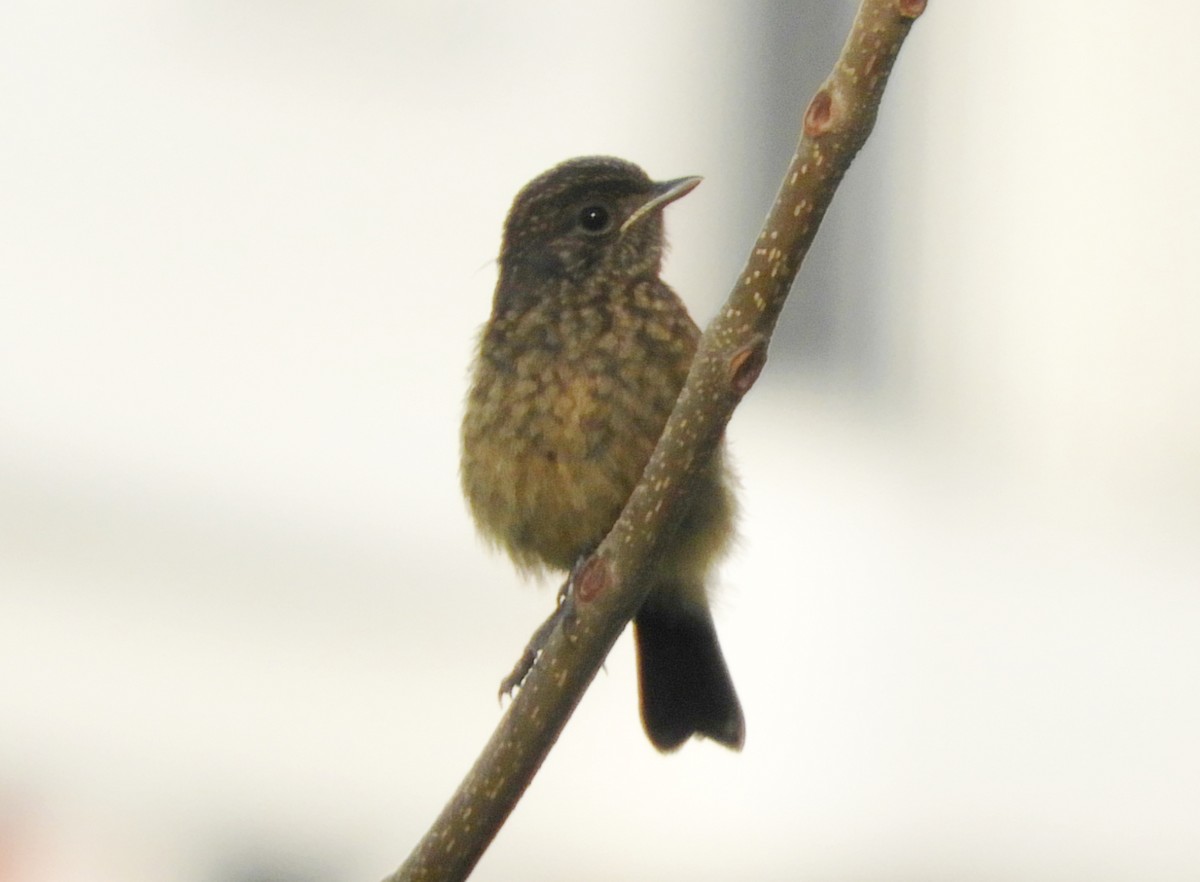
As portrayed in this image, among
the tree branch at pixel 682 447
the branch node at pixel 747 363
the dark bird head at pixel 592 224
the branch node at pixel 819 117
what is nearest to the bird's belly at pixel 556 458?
the dark bird head at pixel 592 224

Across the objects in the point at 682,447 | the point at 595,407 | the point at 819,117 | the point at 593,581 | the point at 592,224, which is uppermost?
the point at 592,224

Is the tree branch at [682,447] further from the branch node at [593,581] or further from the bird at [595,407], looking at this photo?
the bird at [595,407]

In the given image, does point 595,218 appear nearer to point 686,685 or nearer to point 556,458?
point 556,458

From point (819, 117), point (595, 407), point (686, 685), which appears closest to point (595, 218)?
point (595, 407)

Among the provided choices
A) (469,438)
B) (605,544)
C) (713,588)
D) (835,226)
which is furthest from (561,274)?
(835,226)

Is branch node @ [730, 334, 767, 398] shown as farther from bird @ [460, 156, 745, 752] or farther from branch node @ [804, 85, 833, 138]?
bird @ [460, 156, 745, 752]

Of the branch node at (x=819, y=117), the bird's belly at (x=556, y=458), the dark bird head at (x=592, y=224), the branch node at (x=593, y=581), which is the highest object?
the dark bird head at (x=592, y=224)
